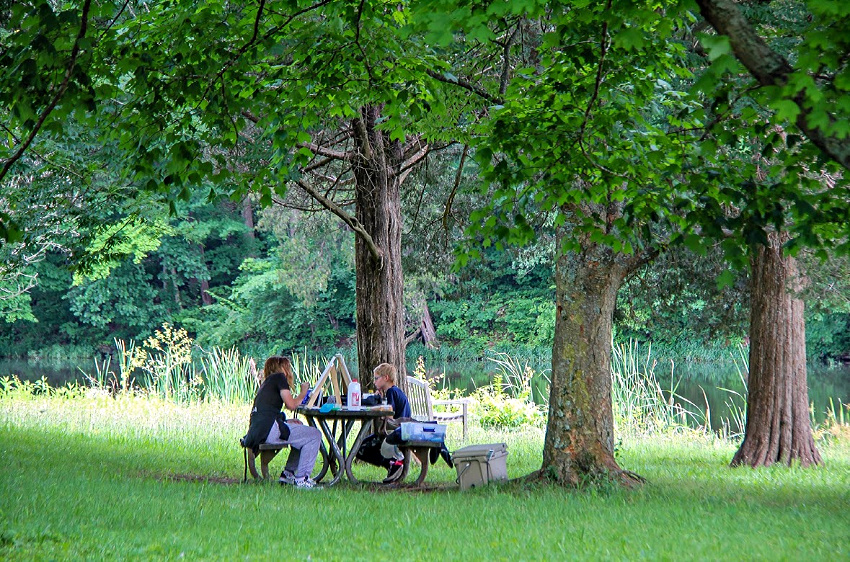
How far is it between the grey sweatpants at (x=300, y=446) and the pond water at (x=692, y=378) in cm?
917

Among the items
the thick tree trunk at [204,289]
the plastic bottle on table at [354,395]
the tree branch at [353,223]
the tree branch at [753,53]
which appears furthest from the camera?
the thick tree trunk at [204,289]

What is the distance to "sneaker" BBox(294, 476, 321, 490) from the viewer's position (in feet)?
23.9

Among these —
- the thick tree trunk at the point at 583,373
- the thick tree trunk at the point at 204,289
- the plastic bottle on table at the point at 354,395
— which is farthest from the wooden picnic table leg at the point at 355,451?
the thick tree trunk at the point at 204,289

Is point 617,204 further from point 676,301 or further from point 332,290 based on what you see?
point 332,290

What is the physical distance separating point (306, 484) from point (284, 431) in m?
0.49

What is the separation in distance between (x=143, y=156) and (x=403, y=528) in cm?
284

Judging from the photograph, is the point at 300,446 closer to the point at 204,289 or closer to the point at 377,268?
the point at 377,268

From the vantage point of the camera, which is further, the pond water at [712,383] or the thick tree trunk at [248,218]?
the thick tree trunk at [248,218]

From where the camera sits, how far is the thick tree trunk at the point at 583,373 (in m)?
7.24

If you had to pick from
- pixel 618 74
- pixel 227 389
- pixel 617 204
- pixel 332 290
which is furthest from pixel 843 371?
pixel 618 74

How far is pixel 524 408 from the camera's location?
1315 cm

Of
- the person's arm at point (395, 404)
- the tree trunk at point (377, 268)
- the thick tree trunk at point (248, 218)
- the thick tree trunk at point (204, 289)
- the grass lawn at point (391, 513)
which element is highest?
the thick tree trunk at point (248, 218)

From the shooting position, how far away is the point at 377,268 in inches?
371

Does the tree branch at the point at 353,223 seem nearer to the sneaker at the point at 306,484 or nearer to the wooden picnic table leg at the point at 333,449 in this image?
the wooden picnic table leg at the point at 333,449
